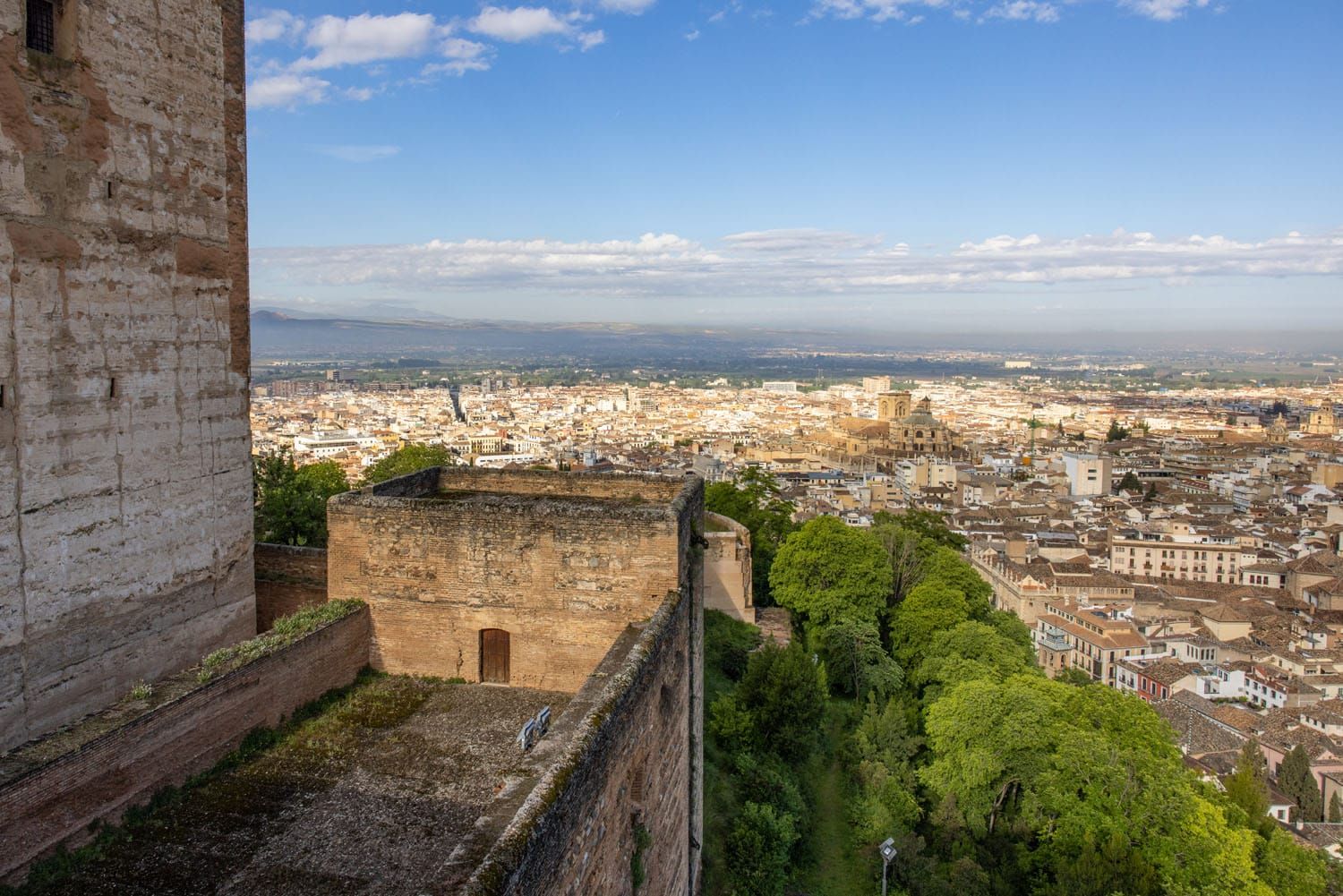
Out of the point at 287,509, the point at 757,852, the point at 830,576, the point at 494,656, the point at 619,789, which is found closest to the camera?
the point at 619,789

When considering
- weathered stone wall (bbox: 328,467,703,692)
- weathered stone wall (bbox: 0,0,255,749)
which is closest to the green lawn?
weathered stone wall (bbox: 328,467,703,692)

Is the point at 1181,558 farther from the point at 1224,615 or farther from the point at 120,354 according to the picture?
the point at 120,354

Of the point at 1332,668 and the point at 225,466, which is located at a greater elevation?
the point at 225,466

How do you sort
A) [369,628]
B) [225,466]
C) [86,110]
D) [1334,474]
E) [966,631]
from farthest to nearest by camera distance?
1. [1334,474]
2. [966,631]
3. [225,466]
4. [369,628]
5. [86,110]

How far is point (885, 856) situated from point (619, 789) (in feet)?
40.4

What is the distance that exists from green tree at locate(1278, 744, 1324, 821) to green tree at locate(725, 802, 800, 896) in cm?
3452

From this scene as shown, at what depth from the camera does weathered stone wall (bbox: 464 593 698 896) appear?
17.3ft

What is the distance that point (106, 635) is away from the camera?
9.95 meters

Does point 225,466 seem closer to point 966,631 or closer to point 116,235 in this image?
point 116,235

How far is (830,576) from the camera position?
98.8ft

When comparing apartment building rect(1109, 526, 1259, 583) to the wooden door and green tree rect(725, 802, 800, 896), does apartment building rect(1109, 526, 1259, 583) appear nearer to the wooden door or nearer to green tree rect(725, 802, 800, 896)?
green tree rect(725, 802, 800, 896)

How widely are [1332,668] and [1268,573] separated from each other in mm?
23037

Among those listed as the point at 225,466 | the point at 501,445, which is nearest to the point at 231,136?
the point at 225,466

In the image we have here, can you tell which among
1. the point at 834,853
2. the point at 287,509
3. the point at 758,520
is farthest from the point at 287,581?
the point at 758,520
